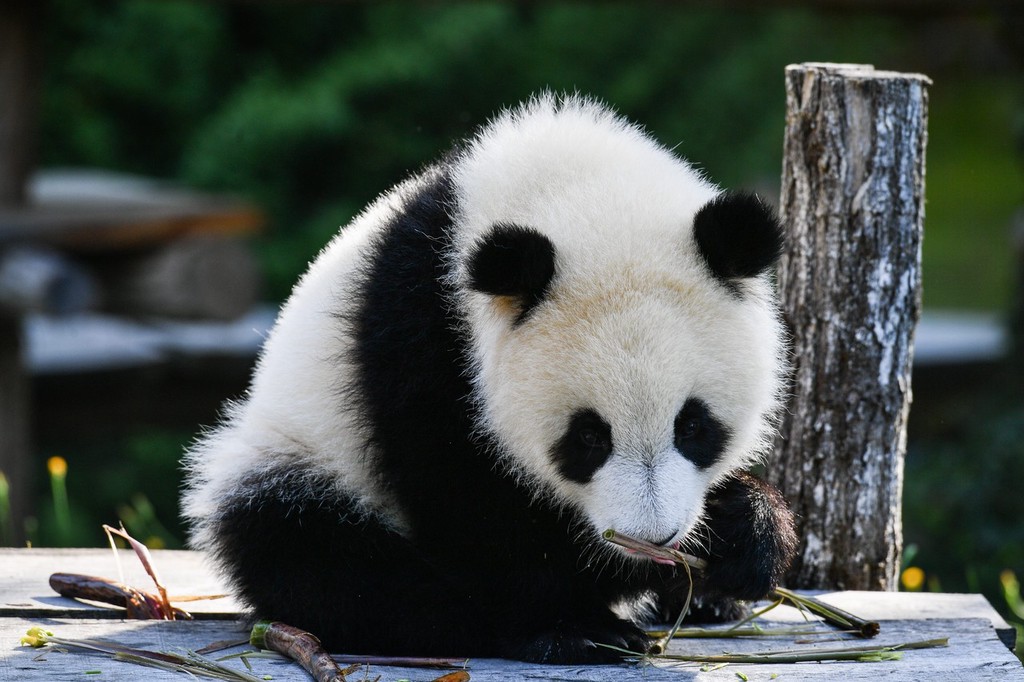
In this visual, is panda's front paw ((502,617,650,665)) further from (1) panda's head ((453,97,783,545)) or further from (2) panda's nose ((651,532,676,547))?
(2) panda's nose ((651,532,676,547))

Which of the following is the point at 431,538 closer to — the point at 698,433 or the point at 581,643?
the point at 581,643

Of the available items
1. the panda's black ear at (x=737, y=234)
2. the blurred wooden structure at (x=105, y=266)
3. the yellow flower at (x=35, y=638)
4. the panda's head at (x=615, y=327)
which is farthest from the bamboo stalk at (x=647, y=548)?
the blurred wooden structure at (x=105, y=266)

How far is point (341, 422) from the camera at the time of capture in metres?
3.06

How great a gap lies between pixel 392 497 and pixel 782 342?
1028 mm

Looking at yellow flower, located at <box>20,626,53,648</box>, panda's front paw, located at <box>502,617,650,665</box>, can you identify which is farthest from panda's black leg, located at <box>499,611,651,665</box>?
yellow flower, located at <box>20,626,53,648</box>

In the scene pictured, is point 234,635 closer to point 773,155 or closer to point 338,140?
point 338,140

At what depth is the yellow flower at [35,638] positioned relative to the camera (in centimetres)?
290

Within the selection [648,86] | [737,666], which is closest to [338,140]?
[648,86]

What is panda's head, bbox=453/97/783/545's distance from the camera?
2.62m

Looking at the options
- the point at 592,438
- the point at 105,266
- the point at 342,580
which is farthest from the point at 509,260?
the point at 105,266

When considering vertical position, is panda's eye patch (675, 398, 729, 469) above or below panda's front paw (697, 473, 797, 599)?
above

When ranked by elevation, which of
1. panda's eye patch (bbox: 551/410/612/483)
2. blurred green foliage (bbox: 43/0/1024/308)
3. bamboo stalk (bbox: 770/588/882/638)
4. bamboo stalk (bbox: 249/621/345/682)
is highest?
blurred green foliage (bbox: 43/0/1024/308)

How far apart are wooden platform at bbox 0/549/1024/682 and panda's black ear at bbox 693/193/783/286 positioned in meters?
0.94

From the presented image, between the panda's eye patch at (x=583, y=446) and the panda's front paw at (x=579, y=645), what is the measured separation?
44cm
